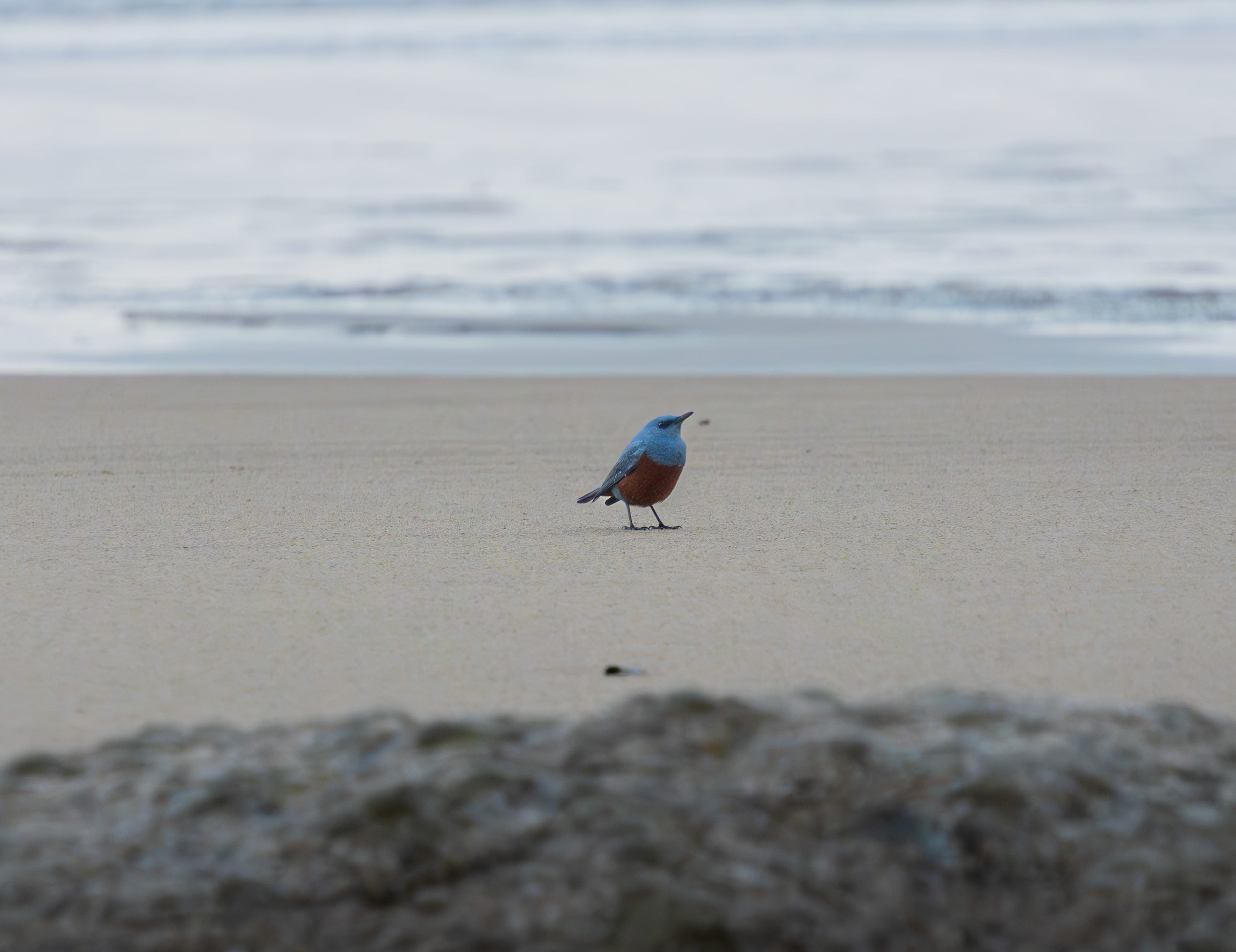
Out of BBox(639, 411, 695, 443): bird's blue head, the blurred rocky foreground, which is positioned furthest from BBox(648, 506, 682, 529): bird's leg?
the blurred rocky foreground

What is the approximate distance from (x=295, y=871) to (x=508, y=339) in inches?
380

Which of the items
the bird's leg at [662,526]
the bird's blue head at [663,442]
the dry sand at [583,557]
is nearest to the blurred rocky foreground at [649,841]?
the dry sand at [583,557]

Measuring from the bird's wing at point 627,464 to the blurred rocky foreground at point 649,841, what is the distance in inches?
94.3

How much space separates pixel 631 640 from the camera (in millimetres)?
3988

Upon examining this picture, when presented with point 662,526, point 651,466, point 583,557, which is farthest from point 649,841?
point 662,526

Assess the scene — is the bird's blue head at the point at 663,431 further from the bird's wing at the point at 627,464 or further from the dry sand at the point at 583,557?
the dry sand at the point at 583,557

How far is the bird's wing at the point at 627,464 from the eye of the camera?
17.6 ft

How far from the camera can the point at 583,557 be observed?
5023mm

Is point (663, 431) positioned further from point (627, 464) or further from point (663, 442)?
point (627, 464)

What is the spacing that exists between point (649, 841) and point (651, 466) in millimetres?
2858

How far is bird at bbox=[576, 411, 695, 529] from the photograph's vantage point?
534 cm

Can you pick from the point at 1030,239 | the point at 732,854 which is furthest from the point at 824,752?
the point at 1030,239

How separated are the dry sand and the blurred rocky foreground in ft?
1.82

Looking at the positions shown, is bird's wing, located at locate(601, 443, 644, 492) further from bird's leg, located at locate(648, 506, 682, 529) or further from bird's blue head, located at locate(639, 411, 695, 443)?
bird's leg, located at locate(648, 506, 682, 529)
